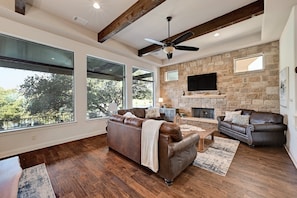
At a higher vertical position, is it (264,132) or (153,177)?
(264,132)

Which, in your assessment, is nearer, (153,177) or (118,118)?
(153,177)

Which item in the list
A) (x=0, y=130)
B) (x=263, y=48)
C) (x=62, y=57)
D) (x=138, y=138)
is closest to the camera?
(x=138, y=138)

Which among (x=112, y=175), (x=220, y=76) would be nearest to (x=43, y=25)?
(x=112, y=175)

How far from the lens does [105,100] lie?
5.25 m

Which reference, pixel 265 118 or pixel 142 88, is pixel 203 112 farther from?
pixel 142 88

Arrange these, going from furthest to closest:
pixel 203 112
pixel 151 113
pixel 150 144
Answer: pixel 203 112 < pixel 151 113 < pixel 150 144

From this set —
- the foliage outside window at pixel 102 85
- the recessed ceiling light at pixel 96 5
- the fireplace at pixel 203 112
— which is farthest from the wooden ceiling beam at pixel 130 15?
the fireplace at pixel 203 112

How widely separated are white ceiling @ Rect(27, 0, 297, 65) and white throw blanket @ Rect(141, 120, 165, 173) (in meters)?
2.63

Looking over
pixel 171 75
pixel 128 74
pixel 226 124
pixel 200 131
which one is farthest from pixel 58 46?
pixel 226 124

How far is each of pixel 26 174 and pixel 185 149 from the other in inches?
107

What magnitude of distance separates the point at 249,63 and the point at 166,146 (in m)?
4.88

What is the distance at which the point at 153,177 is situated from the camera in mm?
2268

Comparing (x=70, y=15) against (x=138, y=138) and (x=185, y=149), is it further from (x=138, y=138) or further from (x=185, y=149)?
(x=185, y=149)

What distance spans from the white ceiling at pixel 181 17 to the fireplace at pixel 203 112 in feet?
8.58
